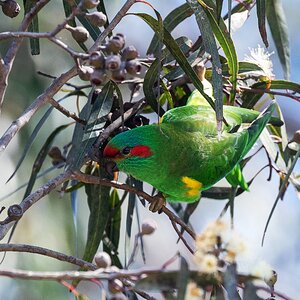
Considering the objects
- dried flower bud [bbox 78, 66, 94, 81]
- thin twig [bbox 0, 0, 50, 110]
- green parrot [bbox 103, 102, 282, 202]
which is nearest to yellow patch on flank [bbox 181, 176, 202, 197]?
green parrot [bbox 103, 102, 282, 202]

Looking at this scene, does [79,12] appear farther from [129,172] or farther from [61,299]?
[61,299]

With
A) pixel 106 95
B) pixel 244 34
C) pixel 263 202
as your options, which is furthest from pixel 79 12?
pixel 263 202

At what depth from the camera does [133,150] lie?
6.30 ft

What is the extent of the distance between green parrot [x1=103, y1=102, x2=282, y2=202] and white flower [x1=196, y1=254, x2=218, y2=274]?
985 mm

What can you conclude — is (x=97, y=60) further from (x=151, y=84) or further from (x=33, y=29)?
(x=33, y=29)

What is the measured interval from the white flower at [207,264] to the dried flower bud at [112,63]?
338mm

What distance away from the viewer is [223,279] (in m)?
1.06

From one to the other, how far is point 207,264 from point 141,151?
97cm

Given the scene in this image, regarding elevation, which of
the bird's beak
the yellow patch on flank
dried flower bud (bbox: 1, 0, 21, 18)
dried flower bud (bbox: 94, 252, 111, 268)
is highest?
dried flower bud (bbox: 1, 0, 21, 18)

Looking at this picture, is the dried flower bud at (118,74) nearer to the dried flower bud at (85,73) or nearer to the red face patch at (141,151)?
the dried flower bud at (85,73)

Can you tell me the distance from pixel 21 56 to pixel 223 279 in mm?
2761

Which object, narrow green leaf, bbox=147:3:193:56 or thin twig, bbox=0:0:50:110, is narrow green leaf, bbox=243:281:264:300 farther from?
narrow green leaf, bbox=147:3:193:56

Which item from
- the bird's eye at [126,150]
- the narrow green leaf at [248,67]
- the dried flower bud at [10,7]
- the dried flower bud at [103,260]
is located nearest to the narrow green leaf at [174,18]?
the narrow green leaf at [248,67]

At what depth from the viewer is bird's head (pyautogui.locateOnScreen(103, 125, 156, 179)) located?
1.87 metres
